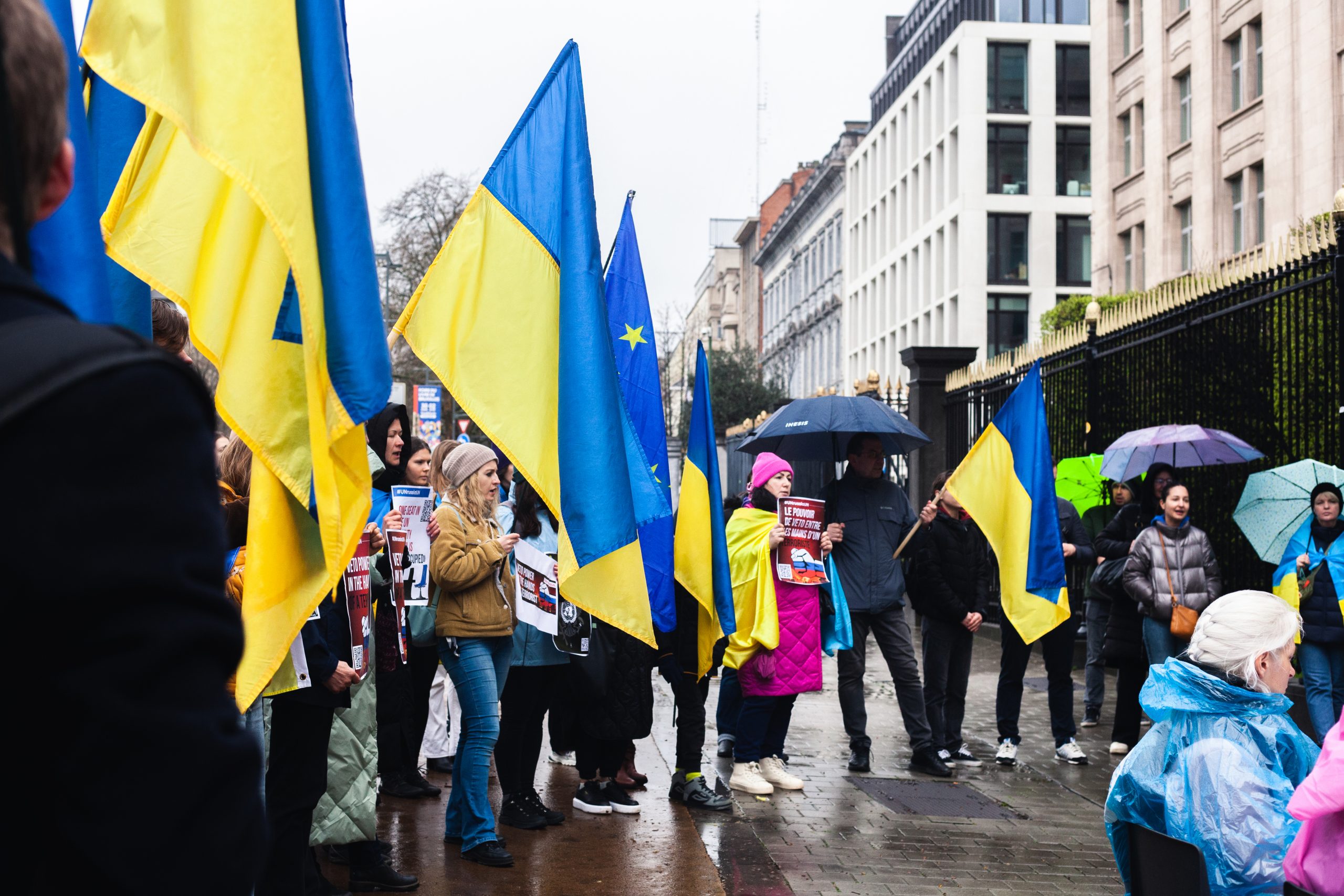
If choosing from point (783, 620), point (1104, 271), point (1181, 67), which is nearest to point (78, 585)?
point (783, 620)

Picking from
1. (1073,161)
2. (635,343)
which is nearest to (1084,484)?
(635,343)

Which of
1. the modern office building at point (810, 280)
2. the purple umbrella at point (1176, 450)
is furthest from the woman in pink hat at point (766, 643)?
the modern office building at point (810, 280)

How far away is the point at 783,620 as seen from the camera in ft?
27.1

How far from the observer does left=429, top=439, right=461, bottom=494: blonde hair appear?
22.2 ft

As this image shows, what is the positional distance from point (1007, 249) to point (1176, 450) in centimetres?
4323

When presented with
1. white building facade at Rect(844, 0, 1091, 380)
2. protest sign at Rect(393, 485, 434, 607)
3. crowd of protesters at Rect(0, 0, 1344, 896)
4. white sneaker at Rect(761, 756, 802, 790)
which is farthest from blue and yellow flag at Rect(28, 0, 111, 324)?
white building facade at Rect(844, 0, 1091, 380)

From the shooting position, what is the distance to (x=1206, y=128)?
1150 inches

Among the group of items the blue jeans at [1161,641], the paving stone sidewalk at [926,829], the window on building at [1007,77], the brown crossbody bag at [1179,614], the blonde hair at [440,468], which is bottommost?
the paving stone sidewalk at [926,829]

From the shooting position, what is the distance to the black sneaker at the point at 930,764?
8.89 metres

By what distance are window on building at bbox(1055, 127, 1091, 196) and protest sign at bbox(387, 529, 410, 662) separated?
50.6m

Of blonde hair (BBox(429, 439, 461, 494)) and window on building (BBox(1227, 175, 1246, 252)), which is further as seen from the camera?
window on building (BBox(1227, 175, 1246, 252))

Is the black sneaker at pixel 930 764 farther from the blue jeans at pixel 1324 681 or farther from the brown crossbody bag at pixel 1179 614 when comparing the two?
the blue jeans at pixel 1324 681

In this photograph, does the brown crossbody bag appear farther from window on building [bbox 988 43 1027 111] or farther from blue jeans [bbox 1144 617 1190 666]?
window on building [bbox 988 43 1027 111]

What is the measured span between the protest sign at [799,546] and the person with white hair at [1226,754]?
412cm
